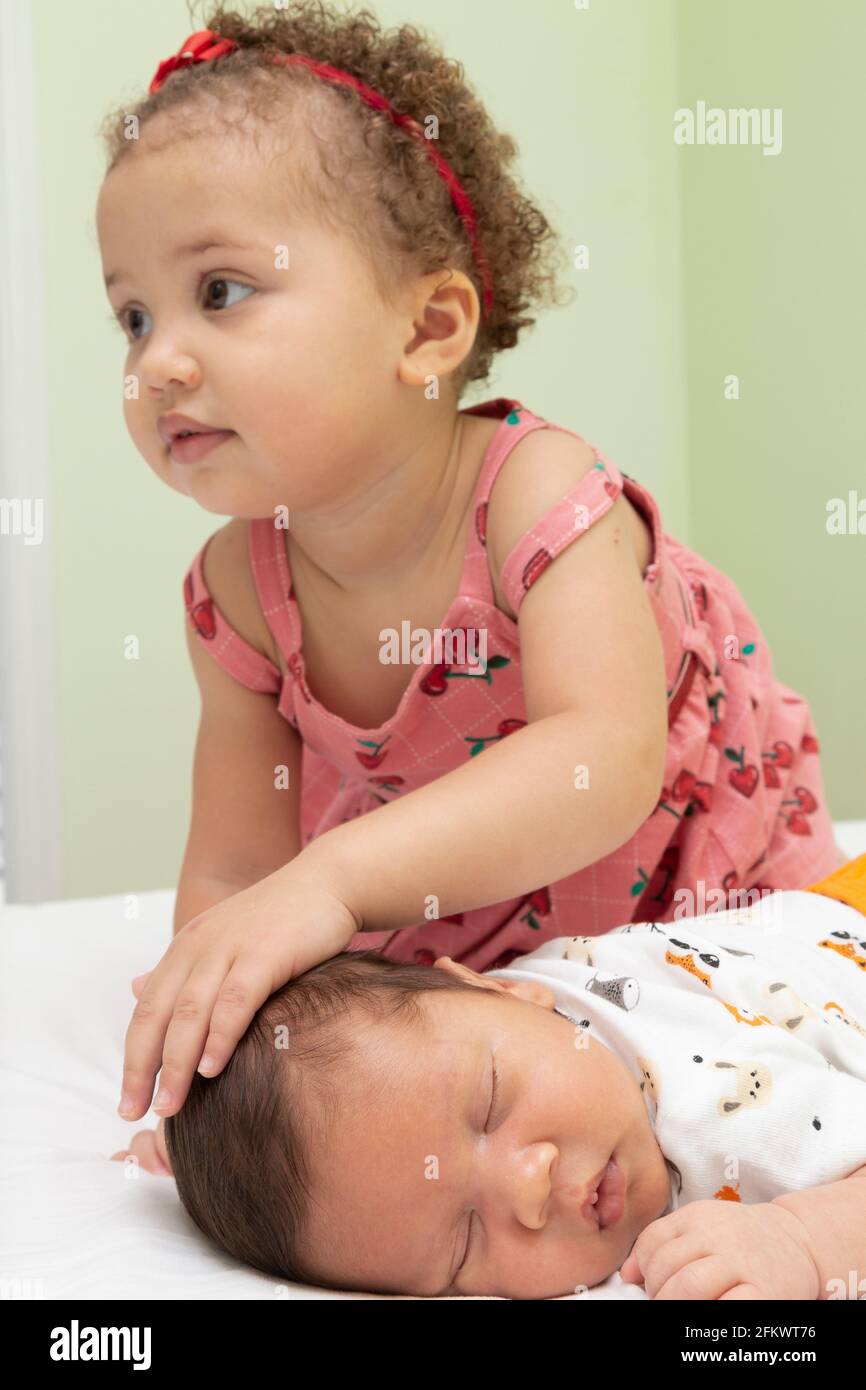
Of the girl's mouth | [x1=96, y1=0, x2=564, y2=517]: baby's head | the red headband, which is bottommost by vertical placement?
the girl's mouth

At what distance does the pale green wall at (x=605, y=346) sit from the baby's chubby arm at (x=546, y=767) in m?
1.05

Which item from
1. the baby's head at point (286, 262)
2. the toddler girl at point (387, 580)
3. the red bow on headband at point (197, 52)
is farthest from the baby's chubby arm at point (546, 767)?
the red bow on headband at point (197, 52)

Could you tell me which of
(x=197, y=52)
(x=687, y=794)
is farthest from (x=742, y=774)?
(x=197, y=52)

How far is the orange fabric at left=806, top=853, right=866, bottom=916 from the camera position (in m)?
1.02

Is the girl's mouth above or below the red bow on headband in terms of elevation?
below

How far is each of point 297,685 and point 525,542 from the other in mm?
258

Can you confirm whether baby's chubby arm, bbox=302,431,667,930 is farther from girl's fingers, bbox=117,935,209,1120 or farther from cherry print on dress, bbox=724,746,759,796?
cherry print on dress, bbox=724,746,759,796

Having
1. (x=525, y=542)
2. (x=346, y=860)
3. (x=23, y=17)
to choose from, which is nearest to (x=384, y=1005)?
(x=346, y=860)

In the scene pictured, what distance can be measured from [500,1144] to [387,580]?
1.80ft

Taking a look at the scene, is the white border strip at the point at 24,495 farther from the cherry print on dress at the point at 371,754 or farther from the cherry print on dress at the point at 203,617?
the cherry print on dress at the point at 371,754

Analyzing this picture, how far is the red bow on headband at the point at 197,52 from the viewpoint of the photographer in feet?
3.60

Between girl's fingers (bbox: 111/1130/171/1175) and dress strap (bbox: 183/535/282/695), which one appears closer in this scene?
girl's fingers (bbox: 111/1130/171/1175)

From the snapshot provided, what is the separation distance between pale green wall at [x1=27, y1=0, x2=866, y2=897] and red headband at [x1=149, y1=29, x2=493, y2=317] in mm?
860

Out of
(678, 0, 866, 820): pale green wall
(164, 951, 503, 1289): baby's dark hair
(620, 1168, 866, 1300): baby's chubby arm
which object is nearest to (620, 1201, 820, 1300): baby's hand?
(620, 1168, 866, 1300): baby's chubby arm
